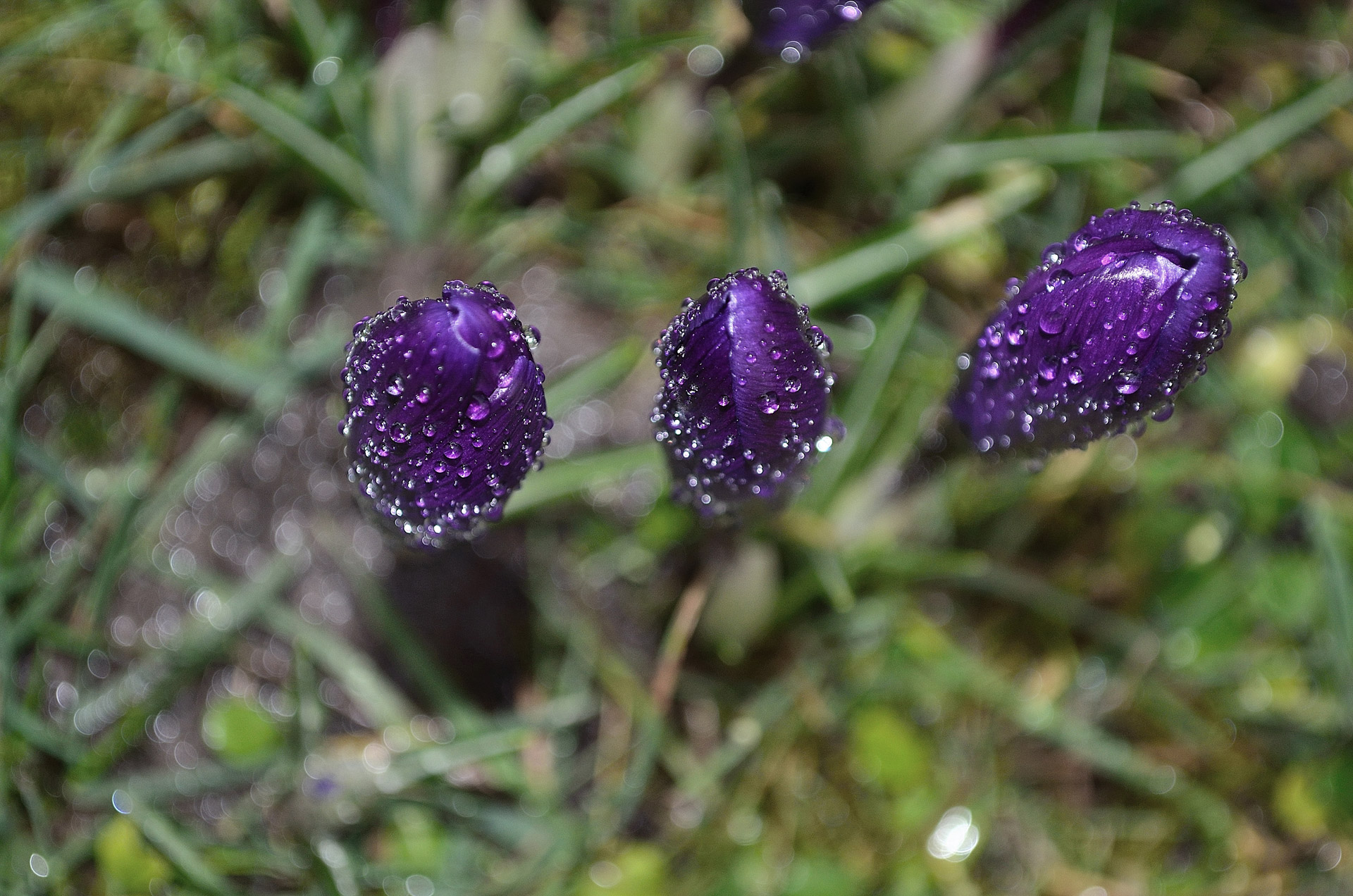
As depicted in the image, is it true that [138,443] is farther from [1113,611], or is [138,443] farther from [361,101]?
[1113,611]

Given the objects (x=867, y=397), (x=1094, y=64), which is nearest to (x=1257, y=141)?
(x=1094, y=64)

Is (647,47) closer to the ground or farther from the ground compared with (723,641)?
farther from the ground

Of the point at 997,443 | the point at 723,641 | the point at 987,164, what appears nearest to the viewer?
the point at 997,443

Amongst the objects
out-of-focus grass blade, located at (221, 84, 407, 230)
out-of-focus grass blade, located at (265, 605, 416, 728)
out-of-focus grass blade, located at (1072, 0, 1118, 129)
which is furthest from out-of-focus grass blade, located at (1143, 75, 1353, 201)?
out-of-focus grass blade, located at (265, 605, 416, 728)

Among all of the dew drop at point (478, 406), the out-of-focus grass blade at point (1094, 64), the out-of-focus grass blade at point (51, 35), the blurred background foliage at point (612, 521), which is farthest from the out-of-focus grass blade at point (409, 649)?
the out-of-focus grass blade at point (1094, 64)

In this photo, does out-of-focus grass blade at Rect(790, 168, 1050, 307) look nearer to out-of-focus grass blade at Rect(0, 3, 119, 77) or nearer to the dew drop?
the dew drop

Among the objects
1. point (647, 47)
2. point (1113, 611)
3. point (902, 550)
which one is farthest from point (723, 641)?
point (647, 47)

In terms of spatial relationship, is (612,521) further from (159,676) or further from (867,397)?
(159,676)
